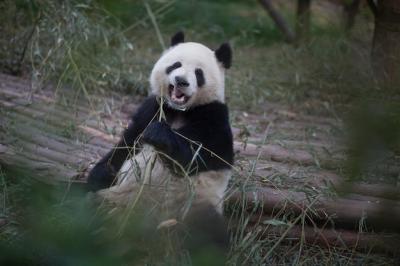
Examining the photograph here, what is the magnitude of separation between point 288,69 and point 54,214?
5.69 metres

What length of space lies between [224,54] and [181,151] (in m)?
0.82

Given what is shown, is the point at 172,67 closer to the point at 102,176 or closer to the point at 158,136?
the point at 158,136

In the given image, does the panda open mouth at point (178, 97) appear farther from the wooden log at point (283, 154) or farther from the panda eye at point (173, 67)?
the wooden log at point (283, 154)

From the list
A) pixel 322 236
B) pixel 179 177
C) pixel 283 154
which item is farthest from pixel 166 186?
pixel 283 154

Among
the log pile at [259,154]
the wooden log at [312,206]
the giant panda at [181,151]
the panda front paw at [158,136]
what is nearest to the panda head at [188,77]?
the giant panda at [181,151]

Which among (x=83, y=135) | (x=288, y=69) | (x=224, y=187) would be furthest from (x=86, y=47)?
(x=224, y=187)

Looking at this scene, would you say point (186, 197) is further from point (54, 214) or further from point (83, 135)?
point (54, 214)

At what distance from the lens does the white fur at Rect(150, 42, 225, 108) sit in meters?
3.28

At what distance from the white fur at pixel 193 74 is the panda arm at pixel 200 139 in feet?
0.23

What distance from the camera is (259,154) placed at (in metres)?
3.38

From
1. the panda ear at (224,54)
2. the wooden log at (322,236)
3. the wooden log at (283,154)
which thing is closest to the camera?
the wooden log at (322,236)

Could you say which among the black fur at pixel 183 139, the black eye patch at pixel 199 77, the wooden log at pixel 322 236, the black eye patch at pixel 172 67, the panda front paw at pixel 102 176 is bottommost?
the wooden log at pixel 322 236

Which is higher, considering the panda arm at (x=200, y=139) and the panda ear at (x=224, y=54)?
the panda ear at (x=224, y=54)

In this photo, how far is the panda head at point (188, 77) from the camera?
10.6 ft
